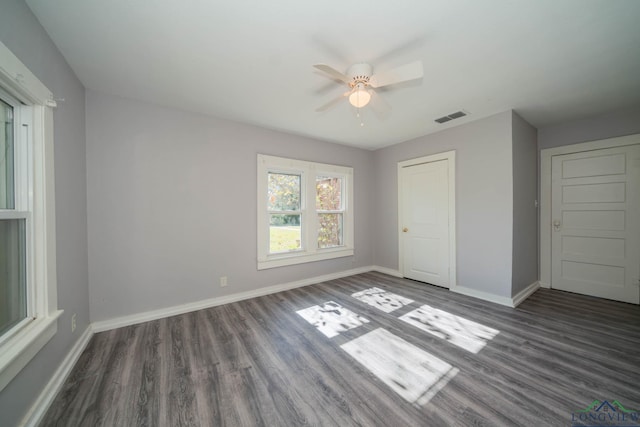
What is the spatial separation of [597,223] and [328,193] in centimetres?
390

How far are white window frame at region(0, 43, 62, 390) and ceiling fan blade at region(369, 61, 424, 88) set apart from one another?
221cm

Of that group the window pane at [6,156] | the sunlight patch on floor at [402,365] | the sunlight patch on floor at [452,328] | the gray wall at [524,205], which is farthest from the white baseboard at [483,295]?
the window pane at [6,156]

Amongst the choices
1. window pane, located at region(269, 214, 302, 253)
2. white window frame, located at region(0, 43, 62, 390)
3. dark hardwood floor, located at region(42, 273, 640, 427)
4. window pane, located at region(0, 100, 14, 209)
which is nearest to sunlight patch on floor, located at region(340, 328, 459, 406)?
dark hardwood floor, located at region(42, 273, 640, 427)

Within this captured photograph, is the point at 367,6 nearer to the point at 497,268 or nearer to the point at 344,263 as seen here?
the point at 497,268

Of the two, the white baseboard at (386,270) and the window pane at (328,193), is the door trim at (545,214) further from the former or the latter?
the window pane at (328,193)

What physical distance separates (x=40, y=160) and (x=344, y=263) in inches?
152

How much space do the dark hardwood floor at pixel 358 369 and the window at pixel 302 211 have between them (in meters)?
1.07

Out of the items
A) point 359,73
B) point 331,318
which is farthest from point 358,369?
point 359,73

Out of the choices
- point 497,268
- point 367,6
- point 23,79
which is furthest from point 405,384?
point 23,79

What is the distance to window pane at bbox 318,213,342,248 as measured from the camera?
4117 millimetres

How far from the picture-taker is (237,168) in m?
3.13

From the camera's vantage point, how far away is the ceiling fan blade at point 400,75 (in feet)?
5.29

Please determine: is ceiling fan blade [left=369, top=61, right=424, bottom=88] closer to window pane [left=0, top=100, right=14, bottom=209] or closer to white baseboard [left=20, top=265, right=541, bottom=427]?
window pane [left=0, top=100, right=14, bottom=209]

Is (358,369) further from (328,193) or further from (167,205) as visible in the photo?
(328,193)
